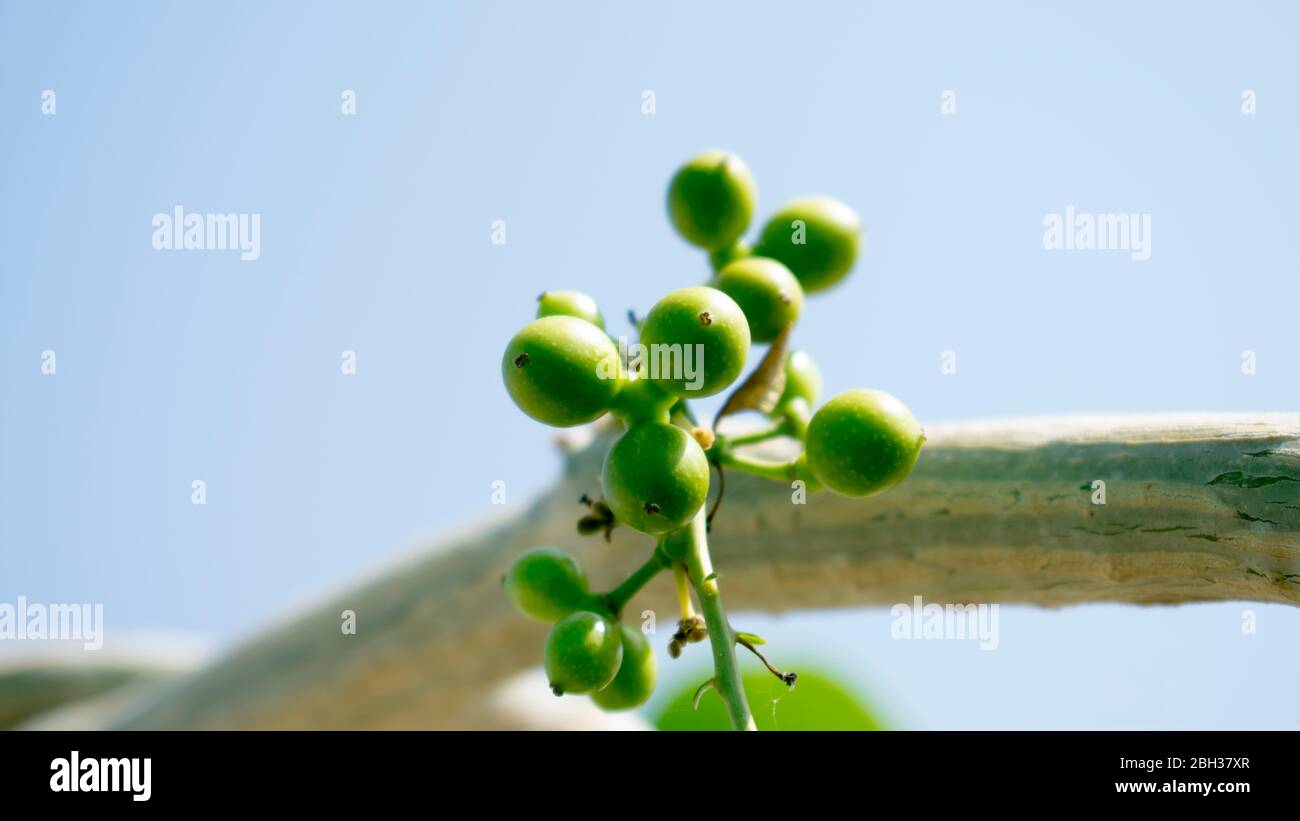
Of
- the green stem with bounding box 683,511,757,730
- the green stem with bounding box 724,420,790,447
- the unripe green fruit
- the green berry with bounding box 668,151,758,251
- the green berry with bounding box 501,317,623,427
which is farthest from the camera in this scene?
the green berry with bounding box 668,151,758,251

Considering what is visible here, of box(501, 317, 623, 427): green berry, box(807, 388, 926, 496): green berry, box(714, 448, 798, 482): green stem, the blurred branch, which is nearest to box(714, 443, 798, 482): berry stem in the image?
box(714, 448, 798, 482): green stem

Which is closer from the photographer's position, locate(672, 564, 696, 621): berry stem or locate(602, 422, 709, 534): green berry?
locate(602, 422, 709, 534): green berry

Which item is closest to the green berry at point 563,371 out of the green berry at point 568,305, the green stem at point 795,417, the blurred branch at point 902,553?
the green berry at point 568,305

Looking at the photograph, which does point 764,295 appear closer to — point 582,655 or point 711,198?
point 711,198

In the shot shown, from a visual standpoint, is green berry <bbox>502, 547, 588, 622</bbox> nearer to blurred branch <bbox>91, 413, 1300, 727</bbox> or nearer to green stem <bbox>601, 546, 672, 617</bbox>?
green stem <bbox>601, 546, 672, 617</bbox>

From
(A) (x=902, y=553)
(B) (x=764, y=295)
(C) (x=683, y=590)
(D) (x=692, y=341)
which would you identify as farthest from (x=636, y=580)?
(A) (x=902, y=553)

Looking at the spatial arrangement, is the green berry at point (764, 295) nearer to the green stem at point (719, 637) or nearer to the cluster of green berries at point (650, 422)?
the cluster of green berries at point (650, 422)
